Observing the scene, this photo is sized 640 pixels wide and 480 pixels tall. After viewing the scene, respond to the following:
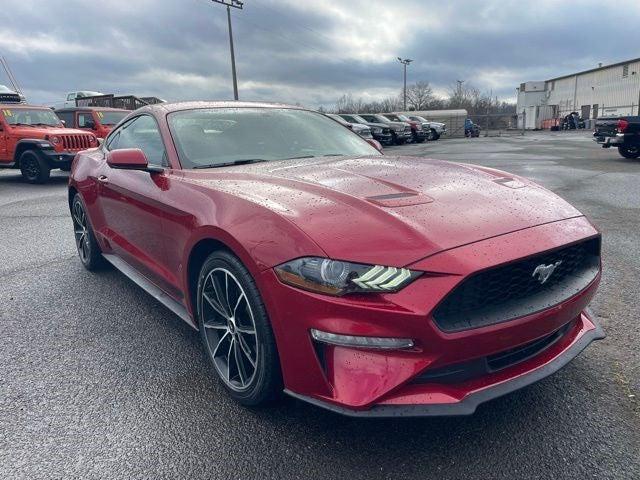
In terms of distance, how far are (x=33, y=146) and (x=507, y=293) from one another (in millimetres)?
12201

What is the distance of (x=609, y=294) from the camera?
3643mm

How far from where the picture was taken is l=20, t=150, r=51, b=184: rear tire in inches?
447

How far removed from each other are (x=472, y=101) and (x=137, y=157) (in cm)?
8232

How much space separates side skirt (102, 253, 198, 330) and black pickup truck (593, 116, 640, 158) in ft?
48.9

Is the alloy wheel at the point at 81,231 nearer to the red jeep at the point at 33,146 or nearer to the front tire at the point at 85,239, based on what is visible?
the front tire at the point at 85,239

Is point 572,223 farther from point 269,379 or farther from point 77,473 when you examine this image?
point 77,473

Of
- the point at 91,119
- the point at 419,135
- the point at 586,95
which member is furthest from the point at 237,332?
the point at 586,95

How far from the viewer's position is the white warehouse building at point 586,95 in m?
55.4

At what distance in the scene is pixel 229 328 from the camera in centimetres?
245

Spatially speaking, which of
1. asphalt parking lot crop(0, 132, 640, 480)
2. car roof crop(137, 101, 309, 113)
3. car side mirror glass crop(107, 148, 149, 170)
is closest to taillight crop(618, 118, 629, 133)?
asphalt parking lot crop(0, 132, 640, 480)

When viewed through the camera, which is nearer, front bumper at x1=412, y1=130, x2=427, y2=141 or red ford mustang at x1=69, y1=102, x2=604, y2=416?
red ford mustang at x1=69, y1=102, x2=604, y2=416

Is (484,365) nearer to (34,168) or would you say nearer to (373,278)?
(373,278)

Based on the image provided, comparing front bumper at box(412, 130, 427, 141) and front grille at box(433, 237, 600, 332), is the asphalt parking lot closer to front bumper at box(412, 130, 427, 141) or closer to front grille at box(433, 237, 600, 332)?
front grille at box(433, 237, 600, 332)

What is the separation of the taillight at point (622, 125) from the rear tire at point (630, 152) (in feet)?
2.08
